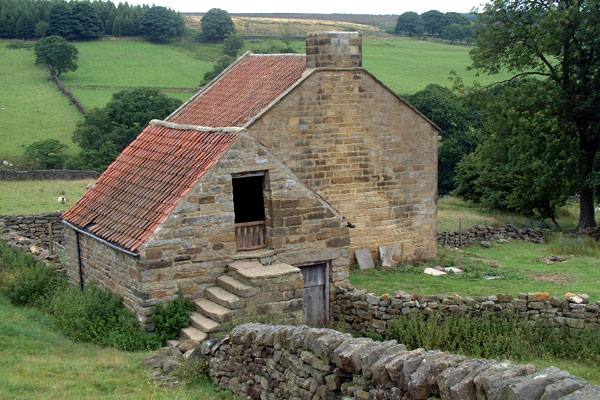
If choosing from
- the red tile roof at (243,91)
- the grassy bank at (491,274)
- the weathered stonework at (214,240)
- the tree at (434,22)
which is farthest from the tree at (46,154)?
the tree at (434,22)

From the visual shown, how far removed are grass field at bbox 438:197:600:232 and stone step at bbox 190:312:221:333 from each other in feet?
54.2

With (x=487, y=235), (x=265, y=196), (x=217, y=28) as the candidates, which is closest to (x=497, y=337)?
(x=265, y=196)

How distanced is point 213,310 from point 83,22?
303 feet

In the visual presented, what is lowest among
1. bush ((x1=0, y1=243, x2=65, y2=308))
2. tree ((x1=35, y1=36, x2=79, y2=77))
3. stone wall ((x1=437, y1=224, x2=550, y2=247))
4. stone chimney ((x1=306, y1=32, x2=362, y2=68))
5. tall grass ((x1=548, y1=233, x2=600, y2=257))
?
stone wall ((x1=437, y1=224, x2=550, y2=247))

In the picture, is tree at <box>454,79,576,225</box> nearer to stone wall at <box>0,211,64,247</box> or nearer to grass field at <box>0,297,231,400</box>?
stone wall at <box>0,211,64,247</box>

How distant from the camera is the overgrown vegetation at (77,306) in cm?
1296

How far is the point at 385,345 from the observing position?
752 centimetres

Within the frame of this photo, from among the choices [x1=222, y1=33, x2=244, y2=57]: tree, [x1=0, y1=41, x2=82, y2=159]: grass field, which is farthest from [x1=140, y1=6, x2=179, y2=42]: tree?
[x1=0, y1=41, x2=82, y2=159]: grass field

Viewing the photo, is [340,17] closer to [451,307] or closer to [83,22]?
[83,22]

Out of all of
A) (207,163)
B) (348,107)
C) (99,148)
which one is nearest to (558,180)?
(348,107)

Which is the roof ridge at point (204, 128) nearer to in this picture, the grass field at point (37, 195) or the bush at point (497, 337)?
the bush at point (497, 337)

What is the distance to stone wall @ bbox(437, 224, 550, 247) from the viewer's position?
1026 inches

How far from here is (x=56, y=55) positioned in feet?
250

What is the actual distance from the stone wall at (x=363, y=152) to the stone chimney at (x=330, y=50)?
0.26m
